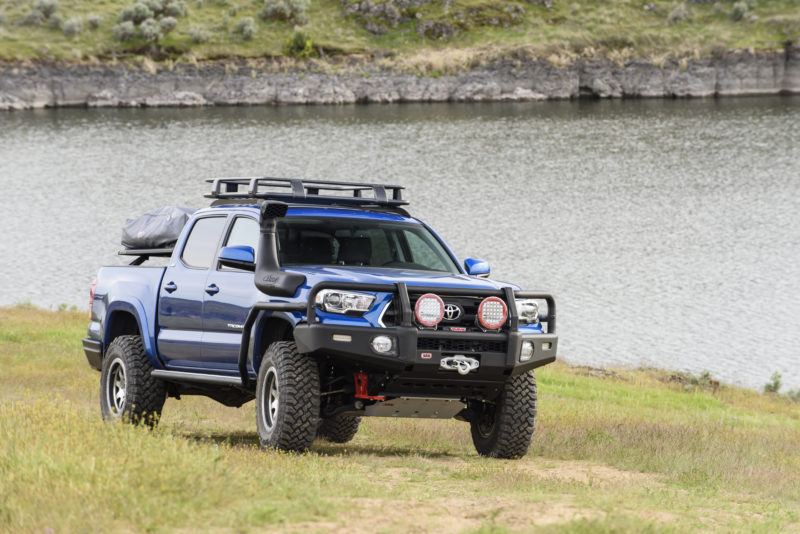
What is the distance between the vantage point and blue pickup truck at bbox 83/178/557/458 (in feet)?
28.1

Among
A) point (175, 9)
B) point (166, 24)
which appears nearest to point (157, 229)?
point (166, 24)

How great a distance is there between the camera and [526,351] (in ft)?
29.3

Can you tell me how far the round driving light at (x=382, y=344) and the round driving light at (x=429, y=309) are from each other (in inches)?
11.5

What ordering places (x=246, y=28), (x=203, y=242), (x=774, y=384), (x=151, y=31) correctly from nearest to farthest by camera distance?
(x=203, y=242)
(x=774, y=384)
(x=151, y=31)
(x=246, y=28)

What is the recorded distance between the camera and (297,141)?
65.3m

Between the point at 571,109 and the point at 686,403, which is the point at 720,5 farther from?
the point at 686,403

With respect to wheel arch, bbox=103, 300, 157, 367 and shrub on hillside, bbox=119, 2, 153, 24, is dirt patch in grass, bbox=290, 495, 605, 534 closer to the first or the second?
wheel arch, bbox=103, 300, 157, 367

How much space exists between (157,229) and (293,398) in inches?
145

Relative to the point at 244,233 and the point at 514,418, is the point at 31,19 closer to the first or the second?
the point at 244,233

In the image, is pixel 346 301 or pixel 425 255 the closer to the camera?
pixel 346 301

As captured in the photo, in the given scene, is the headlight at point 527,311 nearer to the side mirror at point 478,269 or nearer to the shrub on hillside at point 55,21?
the side mirror at point 478,269

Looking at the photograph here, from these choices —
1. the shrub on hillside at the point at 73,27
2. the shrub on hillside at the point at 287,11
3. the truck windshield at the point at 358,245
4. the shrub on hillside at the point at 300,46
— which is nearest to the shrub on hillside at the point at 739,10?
the shrub on hillside at the point at 300,46

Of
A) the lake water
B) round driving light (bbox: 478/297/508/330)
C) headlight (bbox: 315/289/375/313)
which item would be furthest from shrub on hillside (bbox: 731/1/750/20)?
headlight (bbox: 315/289/375/313)

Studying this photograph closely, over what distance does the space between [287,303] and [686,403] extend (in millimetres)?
12500
